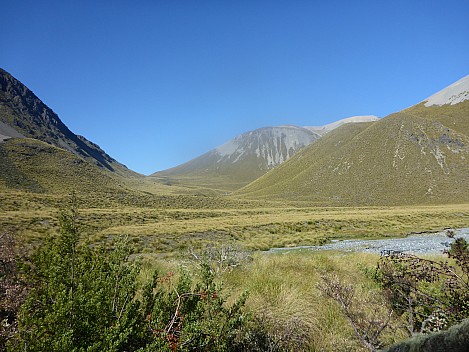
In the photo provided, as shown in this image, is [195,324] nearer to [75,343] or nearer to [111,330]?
[111,330]

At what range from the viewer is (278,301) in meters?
4.90

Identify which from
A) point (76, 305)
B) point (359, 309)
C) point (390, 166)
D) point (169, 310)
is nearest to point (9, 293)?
point (76, 305)

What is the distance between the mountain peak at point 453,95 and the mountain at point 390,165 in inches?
30.8

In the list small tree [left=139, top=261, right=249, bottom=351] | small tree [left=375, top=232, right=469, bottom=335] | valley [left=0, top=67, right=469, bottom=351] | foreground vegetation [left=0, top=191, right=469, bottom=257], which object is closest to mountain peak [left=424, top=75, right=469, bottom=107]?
valley [left=0, top=67, right=469, bottom=351]

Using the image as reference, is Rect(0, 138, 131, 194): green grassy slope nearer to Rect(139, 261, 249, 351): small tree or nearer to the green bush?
the green bush

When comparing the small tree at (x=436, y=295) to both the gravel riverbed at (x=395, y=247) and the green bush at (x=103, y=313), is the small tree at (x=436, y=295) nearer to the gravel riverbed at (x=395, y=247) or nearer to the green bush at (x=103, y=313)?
the green bush at (x=103, y=313)

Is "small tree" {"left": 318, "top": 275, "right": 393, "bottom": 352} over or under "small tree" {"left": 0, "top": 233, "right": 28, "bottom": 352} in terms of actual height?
under

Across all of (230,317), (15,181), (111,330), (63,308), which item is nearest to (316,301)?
(230,317)

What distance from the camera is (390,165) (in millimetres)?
113625

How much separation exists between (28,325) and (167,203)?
8480 centimetres

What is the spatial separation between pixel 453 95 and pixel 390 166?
8779 cm

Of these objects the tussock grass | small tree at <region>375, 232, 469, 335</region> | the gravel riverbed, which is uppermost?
small tree at <region>375, 232, 469, 335</region>

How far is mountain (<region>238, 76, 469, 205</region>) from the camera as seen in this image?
9956 cm

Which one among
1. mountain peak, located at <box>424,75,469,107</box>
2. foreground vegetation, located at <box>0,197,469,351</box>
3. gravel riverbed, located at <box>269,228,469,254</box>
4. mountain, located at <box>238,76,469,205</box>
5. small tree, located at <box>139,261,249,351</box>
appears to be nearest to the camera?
foreground vegetation, located at <box>0,197,469,351</box>
